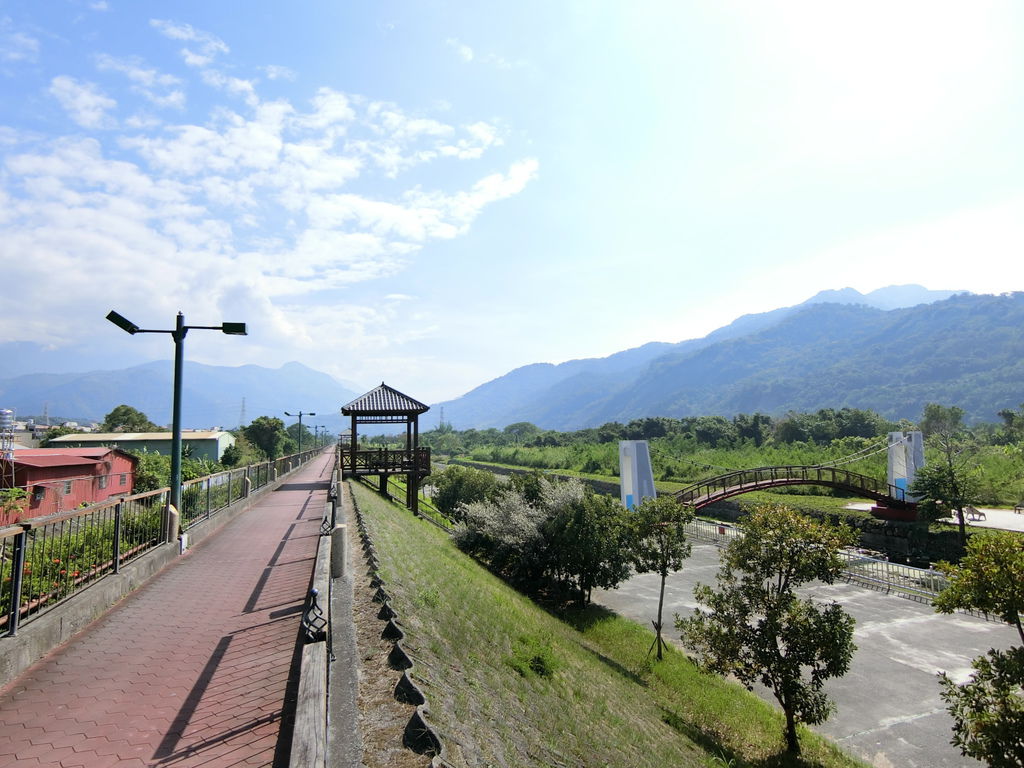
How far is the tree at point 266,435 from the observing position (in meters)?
56.9

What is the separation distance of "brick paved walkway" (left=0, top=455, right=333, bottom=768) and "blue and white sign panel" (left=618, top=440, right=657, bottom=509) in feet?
75.3

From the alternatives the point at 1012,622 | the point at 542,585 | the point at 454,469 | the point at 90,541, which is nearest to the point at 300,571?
the point at 90,541

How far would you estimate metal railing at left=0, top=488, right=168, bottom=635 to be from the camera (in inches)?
221

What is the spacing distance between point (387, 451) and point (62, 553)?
686 inches

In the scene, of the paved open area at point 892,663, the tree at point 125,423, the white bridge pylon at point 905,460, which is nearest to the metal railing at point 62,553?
the paved open area at point 892,663

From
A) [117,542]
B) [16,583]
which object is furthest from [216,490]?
[16,583]

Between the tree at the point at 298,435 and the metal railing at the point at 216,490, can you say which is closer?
the metal railing at the point at 216,490

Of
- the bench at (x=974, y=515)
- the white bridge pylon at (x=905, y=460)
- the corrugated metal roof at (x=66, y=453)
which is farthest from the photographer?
the white bridge pylon at (x=905, y=460)

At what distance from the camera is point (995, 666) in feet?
22.2

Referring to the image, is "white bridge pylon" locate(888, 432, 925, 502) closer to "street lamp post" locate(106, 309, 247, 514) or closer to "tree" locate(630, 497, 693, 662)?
"tree" locate(630, 497, 693, 662)

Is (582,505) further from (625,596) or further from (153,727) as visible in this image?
(153,727)

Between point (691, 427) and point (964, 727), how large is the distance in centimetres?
8830

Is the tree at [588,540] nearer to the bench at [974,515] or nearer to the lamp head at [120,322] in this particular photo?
the lamp head at [120,322]

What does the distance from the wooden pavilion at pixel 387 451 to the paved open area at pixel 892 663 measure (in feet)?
31.8
